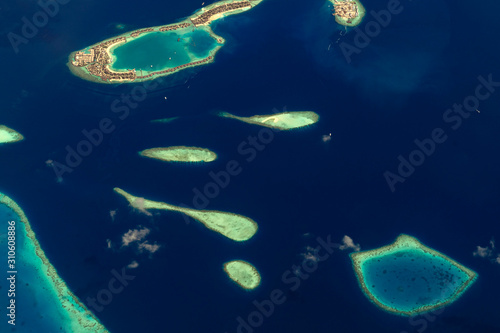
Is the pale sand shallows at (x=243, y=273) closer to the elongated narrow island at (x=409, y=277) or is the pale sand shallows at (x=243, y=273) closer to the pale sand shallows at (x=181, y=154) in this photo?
the elongated narrow island at (x=409, y=277)

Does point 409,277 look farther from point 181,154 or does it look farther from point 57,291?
point 57,291

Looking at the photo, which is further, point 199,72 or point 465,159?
point 199,72

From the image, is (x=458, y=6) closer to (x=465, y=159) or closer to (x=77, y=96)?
(x=465, y=159)

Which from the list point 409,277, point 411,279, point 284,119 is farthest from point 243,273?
point 284,119

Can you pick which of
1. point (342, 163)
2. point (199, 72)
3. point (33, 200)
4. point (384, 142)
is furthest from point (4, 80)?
point (384, 142)

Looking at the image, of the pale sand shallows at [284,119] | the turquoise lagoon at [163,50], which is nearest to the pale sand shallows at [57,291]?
the pale sand shallows at [284,119]
